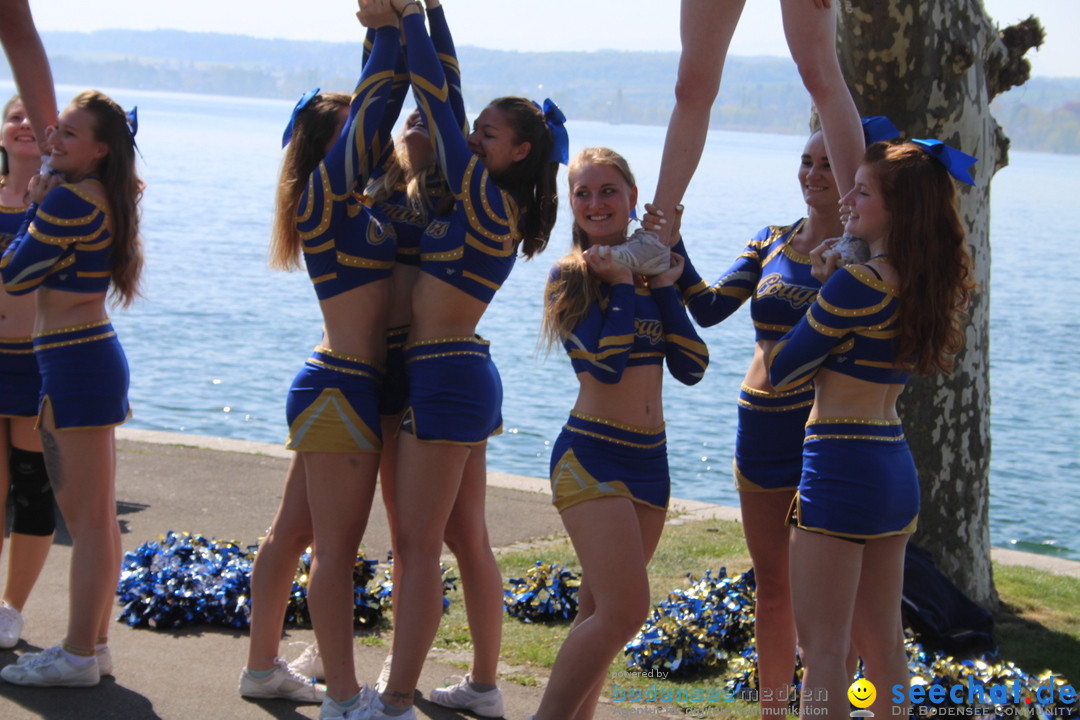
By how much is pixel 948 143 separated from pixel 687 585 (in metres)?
2.60

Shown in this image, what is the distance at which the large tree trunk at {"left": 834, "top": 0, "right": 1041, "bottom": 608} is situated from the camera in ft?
18.1

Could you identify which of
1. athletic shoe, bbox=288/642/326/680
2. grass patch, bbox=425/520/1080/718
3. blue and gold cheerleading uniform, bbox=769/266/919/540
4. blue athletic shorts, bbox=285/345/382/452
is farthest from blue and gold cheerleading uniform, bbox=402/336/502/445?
grass patch, bbox=425/520/1080/718

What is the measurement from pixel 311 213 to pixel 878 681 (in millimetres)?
2251

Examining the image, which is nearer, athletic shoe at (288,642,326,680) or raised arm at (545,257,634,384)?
raised arm at (545,257,634,384)

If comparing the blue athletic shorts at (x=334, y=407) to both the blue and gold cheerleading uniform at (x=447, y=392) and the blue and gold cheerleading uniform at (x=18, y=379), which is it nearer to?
the blue and gold cheerleading uniform at (x=447, y=392)

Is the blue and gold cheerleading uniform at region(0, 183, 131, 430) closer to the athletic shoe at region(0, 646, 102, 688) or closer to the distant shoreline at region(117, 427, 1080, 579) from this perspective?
the athletic shoe at region(0, 646, 102, 688)

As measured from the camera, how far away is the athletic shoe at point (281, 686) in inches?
162

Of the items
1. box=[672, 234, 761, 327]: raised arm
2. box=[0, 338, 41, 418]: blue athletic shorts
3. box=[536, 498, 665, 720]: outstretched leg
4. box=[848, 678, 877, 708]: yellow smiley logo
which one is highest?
box=[672, 234, 761, 327]: raised arm

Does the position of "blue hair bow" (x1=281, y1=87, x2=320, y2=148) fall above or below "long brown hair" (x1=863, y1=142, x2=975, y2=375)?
above

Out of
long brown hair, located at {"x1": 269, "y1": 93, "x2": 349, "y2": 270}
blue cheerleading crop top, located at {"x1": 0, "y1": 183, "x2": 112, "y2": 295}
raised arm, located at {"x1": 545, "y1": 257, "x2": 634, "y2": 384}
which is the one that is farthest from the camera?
blue cheerleading crop top, located at {"x1": 0, "y1": 183, "x2": 112, "y2": 295}

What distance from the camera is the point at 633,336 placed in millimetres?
3549

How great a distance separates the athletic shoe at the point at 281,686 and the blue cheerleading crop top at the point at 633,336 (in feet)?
5.25

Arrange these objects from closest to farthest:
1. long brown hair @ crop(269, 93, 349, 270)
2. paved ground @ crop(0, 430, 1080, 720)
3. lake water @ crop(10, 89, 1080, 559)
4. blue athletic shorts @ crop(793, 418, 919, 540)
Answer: blue athletic shorts @ crop(793, 418, 919, 540) → long brown hair @ crop(269, 93, 349, 270) → paved ground @ crop(0, 430, 1080, 720) → lake water @ crop(10, 89, 1080, 559)

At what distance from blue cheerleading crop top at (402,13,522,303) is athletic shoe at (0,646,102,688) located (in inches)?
76.1
